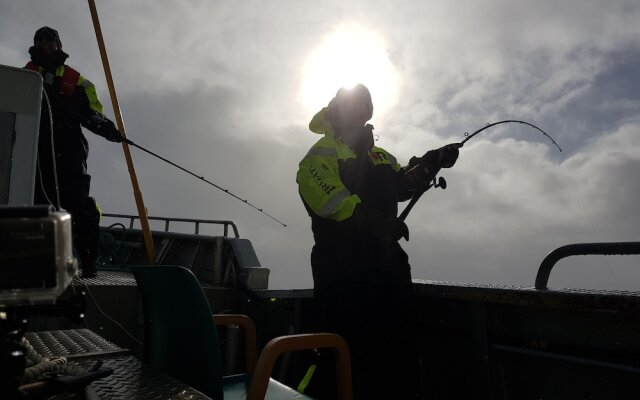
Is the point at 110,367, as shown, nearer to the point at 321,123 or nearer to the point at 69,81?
the point at 321,123

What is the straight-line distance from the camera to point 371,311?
269 centimetres

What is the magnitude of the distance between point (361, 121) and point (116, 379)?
6.95 ft

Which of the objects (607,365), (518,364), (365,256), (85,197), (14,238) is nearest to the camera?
(14,238)

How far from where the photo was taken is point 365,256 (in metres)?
2.74

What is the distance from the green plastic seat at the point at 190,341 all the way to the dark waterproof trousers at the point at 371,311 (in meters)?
0.62

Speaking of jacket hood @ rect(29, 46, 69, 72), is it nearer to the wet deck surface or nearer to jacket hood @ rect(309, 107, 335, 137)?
jacket hood @ rect(309, 107, 335, 137)

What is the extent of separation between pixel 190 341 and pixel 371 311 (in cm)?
122

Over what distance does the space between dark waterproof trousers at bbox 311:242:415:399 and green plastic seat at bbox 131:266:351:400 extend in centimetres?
62

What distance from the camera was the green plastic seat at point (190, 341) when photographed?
1.66 m

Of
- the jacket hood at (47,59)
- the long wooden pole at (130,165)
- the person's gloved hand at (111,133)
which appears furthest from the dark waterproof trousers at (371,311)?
Result: the jacket hood at (47,59)

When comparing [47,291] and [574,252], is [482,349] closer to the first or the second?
[574,252]

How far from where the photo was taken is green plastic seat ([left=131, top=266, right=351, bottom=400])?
5.44ft

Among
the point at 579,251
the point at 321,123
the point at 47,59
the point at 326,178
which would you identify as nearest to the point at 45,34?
the point at 47,59

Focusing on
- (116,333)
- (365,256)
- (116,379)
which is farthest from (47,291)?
(116,333)
